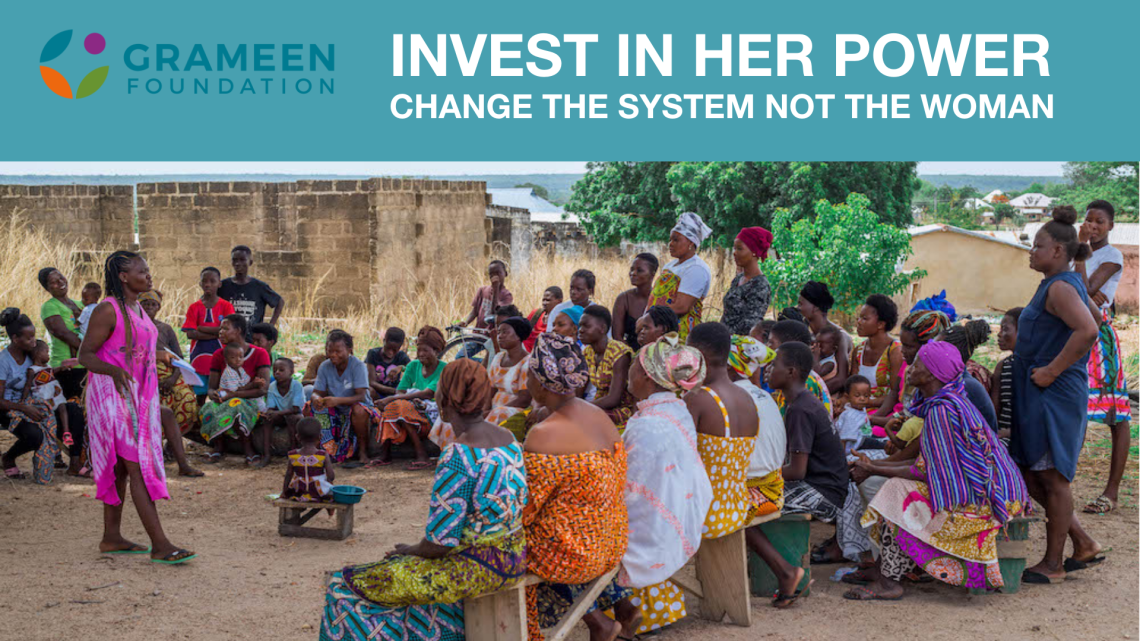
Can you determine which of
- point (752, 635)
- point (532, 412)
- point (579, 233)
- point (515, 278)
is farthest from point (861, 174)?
point (752, 635)

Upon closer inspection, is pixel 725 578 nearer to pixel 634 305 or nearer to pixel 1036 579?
pixel 1036 579

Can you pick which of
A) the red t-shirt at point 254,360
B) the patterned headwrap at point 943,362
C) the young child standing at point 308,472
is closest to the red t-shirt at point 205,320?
the red t-shirt at point 254,360

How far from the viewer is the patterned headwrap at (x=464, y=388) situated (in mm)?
3842

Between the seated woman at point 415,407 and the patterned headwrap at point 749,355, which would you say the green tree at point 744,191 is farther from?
the patterned headwrap at point 749,355

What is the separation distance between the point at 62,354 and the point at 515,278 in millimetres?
9303

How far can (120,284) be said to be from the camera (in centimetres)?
538

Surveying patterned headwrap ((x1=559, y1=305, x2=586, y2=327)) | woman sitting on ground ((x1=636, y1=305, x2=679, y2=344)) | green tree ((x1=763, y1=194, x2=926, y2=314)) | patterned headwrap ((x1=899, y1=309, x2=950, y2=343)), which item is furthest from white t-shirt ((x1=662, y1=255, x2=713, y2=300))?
green tree ((x1=763, y1=194, x2=926, y2=314))

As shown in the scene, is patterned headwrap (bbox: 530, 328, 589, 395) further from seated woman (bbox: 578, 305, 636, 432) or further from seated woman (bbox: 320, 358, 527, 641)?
seated woman (bbox: 578, 305, 636, 432)

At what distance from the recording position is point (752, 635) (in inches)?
183

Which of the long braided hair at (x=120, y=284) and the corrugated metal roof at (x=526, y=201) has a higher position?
the corrugated metal roof at (x=526, y=201)

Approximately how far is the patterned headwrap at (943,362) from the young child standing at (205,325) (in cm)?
580

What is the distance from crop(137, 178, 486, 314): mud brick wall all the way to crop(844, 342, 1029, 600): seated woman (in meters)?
10.7

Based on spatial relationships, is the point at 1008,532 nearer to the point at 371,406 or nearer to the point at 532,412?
the point at 532,412

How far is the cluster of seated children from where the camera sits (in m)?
3.76
